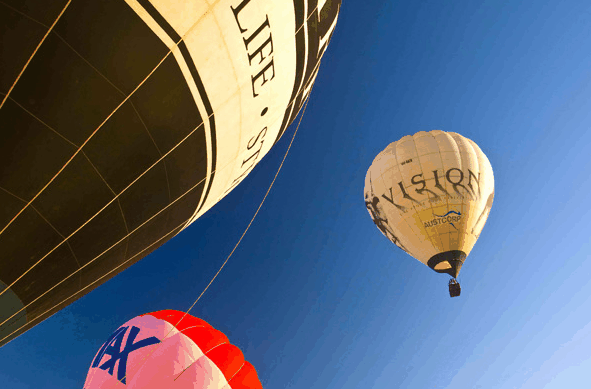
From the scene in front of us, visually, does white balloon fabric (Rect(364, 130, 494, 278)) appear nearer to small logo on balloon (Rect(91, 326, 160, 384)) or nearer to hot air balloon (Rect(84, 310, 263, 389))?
hot air balloon (Rect(84, 310, 263, 389))

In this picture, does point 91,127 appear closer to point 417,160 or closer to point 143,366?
point 143,366

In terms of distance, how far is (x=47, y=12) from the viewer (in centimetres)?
324

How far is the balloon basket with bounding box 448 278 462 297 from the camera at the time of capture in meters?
15.8

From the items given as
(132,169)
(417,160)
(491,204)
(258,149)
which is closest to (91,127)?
(132,169)

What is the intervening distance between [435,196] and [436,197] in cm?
5

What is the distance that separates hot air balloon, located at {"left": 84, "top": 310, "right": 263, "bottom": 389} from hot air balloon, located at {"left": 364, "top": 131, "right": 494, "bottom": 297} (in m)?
7.07

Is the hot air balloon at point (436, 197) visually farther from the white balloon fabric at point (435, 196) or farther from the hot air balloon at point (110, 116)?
the hot air balloon at point (110, 116)

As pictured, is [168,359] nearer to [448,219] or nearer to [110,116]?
[110,116]

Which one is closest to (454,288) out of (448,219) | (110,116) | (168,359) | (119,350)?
(448,219)

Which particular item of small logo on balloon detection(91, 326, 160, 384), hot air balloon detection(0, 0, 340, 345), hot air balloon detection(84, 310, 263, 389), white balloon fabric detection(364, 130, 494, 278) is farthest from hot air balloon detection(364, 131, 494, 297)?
hot air balloon detection(0, 0, 340, 345)

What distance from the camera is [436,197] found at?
50.6 feet

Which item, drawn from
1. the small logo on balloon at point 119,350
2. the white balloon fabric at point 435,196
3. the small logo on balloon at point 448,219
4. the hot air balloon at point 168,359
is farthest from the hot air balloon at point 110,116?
the small logo on balloon at point 448,219

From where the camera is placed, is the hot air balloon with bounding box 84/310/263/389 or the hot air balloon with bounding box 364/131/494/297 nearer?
the hot air balloon with bounding box 84/310/263/389

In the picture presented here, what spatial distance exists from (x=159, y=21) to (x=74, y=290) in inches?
114
